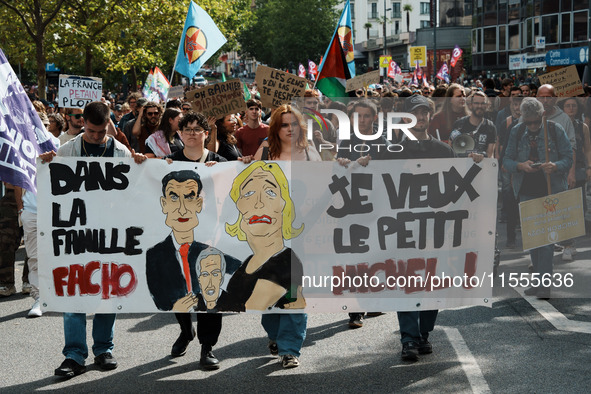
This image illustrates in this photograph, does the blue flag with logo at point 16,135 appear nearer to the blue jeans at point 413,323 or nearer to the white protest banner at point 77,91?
the blue jeans at point 413,323

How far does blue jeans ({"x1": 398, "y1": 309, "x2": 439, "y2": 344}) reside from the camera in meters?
6.11

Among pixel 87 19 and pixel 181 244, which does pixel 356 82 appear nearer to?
pixel 181 244

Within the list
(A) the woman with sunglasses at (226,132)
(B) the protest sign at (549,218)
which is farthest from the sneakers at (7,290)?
(B) the protest sign at (549,218)

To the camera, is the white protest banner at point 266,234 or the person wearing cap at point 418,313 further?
the person wearing cap at point 418,313

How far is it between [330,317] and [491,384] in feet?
7.47

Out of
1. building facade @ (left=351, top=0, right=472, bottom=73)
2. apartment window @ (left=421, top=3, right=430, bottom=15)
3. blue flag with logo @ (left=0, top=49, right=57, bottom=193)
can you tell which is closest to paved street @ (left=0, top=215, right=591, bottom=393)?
blue flag with logo @ (left=0, top=49, right=57, bottom=193)

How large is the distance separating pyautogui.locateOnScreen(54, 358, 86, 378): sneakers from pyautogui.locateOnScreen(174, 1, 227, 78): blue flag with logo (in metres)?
6.11

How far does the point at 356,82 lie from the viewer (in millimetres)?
12859

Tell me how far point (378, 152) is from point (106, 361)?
2.49m

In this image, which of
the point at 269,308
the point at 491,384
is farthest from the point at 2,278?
the point at 491,384

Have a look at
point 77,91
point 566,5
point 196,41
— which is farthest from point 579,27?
point 77,91

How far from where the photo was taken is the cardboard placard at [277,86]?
33.3 feet

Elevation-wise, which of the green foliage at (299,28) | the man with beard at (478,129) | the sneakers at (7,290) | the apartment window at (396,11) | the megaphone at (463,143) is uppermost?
the apartment window at (396,11)

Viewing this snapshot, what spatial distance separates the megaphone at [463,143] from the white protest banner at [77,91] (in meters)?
6.68
